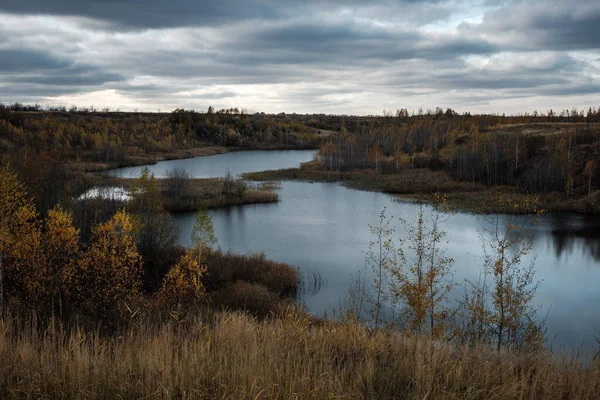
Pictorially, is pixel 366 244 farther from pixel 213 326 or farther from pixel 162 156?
pixel 162 156

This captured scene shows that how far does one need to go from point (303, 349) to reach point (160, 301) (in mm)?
7954

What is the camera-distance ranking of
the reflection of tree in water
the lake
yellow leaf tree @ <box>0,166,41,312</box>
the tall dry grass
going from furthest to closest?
the reflection of tree in water < the lake < yellow leaf tree @ <box>0,166,41,312</box> < the tall dry grass

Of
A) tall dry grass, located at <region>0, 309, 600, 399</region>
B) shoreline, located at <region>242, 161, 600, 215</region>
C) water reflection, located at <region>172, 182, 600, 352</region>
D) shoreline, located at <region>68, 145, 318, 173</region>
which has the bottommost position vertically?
water reflection, located at <region>172, 182, 600, 352</region>

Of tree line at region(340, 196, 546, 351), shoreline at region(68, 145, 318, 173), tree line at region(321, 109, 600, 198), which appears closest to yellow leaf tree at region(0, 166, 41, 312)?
tree line at region(340, 196, 546, 351)

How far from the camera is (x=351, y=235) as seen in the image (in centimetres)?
3269

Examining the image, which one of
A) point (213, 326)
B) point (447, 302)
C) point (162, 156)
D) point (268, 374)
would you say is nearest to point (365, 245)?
point (447, 302)

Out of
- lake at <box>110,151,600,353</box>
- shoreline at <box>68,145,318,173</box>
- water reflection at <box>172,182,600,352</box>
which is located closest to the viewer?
lake at <box>110,151,600,353</box>

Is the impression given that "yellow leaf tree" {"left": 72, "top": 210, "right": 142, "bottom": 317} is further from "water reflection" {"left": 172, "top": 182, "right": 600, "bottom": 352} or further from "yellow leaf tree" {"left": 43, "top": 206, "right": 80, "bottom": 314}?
"water reflection" {"left": 172, "top": 182, "right": 600, "bottom": 352}

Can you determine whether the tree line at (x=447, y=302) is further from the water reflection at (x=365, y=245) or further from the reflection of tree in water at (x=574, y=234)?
the reflection of tree in water at (x=574, y=234)

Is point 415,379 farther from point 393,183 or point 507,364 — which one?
point 393,183

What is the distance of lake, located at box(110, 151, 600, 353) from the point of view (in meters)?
20.1

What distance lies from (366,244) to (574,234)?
15128mm

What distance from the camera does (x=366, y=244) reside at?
30.5m

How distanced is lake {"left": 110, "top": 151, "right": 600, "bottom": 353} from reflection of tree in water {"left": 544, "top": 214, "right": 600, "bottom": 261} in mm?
59
